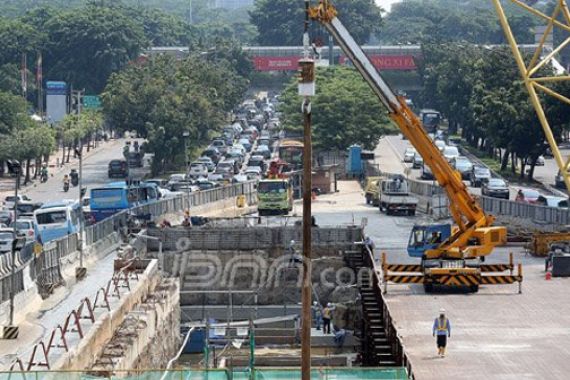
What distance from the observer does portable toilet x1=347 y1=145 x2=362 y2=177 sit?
110 m

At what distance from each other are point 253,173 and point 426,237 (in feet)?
139

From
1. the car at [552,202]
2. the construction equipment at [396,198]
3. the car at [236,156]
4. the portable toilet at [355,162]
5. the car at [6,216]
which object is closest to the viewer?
the car at [6,216]

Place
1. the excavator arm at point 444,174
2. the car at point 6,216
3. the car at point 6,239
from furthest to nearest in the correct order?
the car at point 6,216
the car at point 6,239
the excavator arm at point 444,174

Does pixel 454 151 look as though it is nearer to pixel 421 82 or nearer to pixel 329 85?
pixel 329 85

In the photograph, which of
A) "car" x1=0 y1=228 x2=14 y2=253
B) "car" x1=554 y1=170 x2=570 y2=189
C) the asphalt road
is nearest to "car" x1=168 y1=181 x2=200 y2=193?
the asphalt road

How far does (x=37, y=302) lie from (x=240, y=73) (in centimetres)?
12837

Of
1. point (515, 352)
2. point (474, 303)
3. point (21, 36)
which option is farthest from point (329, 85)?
point (515, 352)

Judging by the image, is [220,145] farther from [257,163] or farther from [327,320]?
[327,320]

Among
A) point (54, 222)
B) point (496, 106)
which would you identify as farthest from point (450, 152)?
point (54, 222)

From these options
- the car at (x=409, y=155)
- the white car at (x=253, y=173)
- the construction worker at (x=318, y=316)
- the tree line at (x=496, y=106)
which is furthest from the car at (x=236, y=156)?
the construction worker at (x=318, y=316)

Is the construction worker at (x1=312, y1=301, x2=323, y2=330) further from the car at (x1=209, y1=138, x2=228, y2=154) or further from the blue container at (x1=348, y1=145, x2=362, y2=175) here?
the car at (x1=209, y1=138, x2=228, y2=154)

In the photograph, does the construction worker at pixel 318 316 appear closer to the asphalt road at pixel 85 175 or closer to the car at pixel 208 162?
the asphalt road at pixel 85 175

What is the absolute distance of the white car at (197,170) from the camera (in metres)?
106

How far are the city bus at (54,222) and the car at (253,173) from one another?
3194cm
